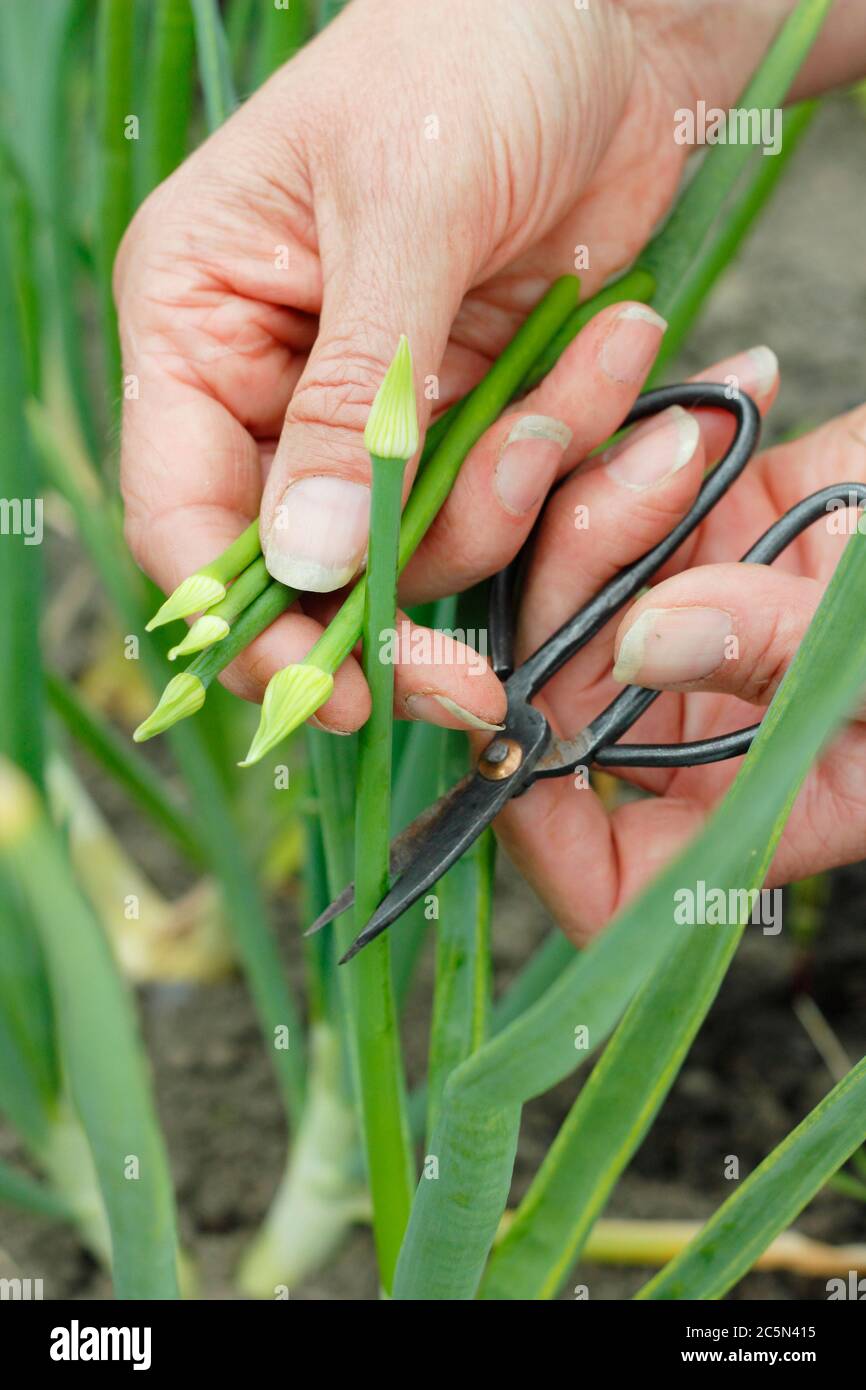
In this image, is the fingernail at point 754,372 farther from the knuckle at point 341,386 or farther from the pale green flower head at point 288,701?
the pale green flower head at point 288,701

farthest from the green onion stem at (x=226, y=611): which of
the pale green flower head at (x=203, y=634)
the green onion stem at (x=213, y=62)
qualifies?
the green onion stem at (x=213, y=62)

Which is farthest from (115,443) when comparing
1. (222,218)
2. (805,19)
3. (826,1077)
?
(826,1077)

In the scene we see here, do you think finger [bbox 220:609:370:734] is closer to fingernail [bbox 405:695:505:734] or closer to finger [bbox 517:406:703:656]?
fingernail [bbox 405:695:505:734]

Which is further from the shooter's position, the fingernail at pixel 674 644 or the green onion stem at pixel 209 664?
the fingernail at pixel 674 644

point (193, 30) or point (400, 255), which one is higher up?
point (193, 30)

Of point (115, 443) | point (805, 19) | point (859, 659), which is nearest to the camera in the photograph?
point (859, 659)
